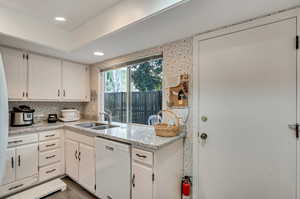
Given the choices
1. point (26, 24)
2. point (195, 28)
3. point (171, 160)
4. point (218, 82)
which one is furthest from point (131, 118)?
point (26, 24)

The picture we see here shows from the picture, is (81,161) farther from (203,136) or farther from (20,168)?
(203,136)

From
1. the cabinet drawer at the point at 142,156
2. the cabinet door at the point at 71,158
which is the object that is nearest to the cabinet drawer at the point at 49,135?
the cabinet door at the point at 71,158

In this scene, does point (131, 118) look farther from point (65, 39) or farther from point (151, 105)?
point (65, 39)

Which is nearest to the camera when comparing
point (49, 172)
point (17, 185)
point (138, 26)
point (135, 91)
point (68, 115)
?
point (138, 26)

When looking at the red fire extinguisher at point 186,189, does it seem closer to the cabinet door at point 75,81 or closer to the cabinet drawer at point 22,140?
the cabinet drawer at point 22,140

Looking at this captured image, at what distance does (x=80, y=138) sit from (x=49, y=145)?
61 centimetres

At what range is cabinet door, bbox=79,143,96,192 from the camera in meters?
1.95

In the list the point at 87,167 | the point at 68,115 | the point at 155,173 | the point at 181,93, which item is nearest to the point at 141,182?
the point at 155,173

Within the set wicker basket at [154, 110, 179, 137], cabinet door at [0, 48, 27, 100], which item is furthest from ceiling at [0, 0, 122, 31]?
wicker basket at [154, 110, 179, 137]

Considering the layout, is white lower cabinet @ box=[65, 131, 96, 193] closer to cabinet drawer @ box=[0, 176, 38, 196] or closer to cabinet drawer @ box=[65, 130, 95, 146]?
cabinet drawer @ box=[65, 130, 95, 146]

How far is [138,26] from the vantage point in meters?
1.53

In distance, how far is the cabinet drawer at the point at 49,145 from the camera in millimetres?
2223

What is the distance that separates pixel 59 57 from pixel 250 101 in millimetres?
3051

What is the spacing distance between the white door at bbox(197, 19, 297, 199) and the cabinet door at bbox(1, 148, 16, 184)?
8.10 feet
